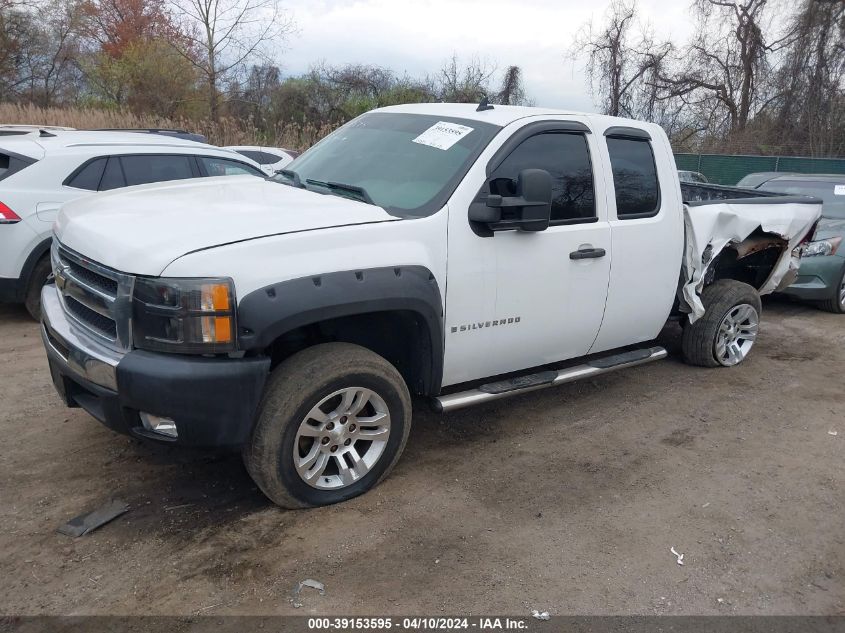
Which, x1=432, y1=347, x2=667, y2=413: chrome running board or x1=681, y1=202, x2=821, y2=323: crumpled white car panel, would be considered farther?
x1=681, y1=202, x2=821, y2=323: crumpled white car panel

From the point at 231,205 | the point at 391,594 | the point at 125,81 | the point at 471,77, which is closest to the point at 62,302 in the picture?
the point at 231,205

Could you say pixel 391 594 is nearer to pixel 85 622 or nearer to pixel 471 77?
pixel 85 622

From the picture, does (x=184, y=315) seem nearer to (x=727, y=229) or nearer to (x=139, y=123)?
(x=727, y=229)

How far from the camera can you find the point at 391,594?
3.01 metres

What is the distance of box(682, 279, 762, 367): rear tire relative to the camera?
5789mm

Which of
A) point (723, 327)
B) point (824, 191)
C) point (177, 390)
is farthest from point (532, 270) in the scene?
point (824, 191)

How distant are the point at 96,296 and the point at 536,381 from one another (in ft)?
8.22

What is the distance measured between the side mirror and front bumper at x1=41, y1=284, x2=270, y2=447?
1.43 m

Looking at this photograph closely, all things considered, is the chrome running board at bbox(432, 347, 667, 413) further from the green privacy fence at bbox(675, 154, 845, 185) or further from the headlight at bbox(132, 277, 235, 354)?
the green privacy fence at bbox(675, 154, 845, 185)

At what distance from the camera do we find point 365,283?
3.38 m

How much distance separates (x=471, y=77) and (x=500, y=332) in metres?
25.1

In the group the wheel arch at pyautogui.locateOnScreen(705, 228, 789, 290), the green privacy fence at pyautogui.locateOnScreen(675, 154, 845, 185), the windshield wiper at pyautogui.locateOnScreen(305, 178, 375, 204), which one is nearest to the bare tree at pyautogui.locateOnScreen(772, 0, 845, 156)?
the green privacy fence at pyautogui.locateOnScreen(675, 154, 845, 185)

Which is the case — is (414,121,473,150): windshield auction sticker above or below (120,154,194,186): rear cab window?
above

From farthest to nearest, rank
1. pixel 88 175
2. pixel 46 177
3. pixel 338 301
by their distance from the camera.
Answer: pixel 88 175 < pixel 46 177 < pixel 338 301
